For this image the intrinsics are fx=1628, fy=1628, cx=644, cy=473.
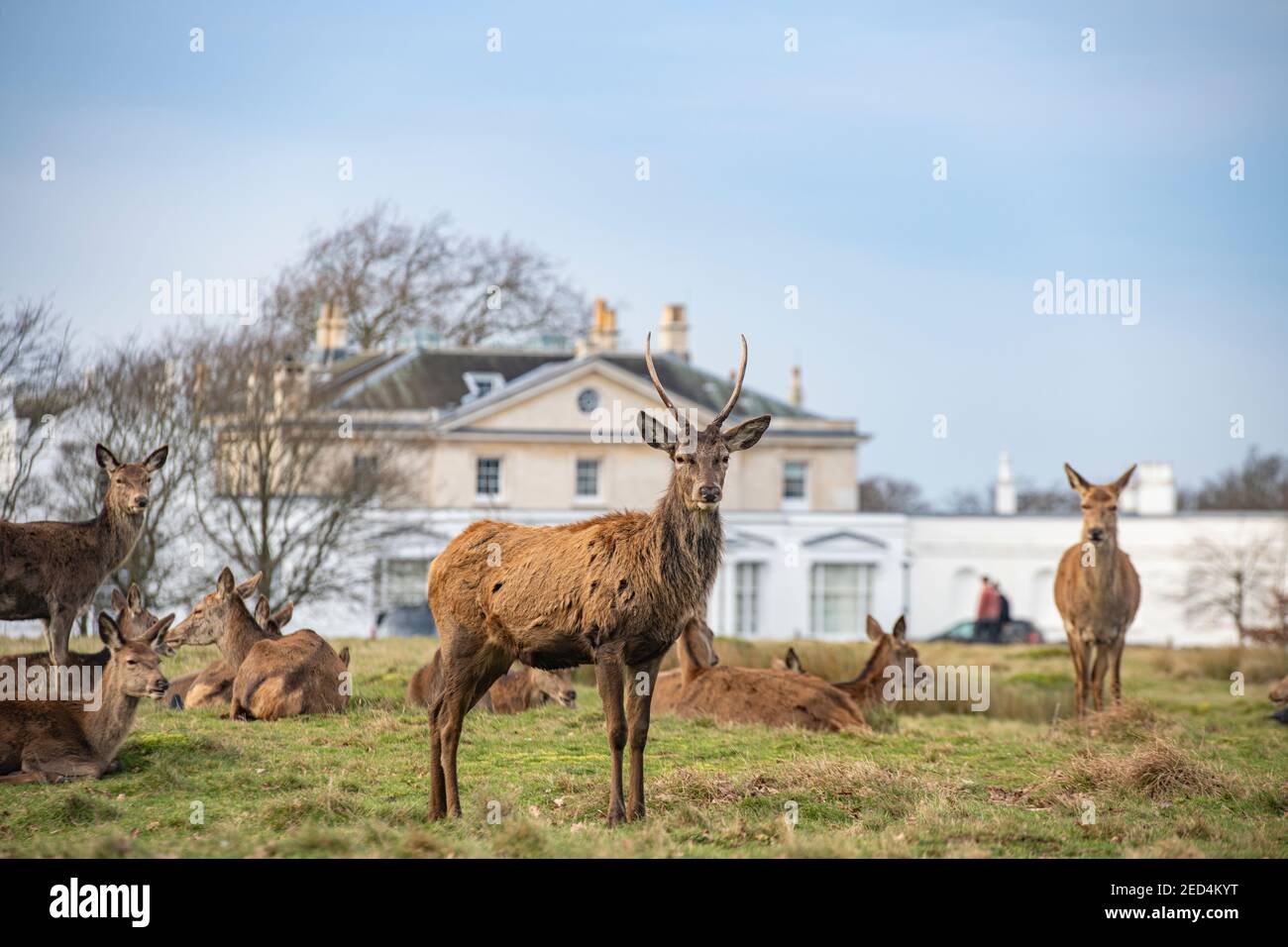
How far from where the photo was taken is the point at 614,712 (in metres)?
10.2

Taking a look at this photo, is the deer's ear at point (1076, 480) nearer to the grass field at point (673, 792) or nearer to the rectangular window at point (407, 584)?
the grass field at point (673, 792)

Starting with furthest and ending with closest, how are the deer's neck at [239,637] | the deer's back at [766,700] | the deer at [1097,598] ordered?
the deer at [1097,598] < the deer's neck at [239,637] < the deer's back at [766,700]

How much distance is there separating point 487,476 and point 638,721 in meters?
51.8

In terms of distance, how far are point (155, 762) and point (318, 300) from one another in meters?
47.1

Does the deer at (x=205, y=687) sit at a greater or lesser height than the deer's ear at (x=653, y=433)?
lesser

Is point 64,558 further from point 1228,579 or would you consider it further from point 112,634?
point 1228,579

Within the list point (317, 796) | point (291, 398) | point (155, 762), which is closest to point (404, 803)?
point (317, 796)

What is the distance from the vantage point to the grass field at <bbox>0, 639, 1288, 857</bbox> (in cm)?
950

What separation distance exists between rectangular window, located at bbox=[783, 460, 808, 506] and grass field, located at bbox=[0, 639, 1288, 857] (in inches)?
1928

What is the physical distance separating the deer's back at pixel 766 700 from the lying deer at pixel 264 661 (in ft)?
10.7

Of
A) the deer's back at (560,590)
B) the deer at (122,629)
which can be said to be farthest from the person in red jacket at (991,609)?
the deer's back at (560,590)

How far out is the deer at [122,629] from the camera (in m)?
13.4
